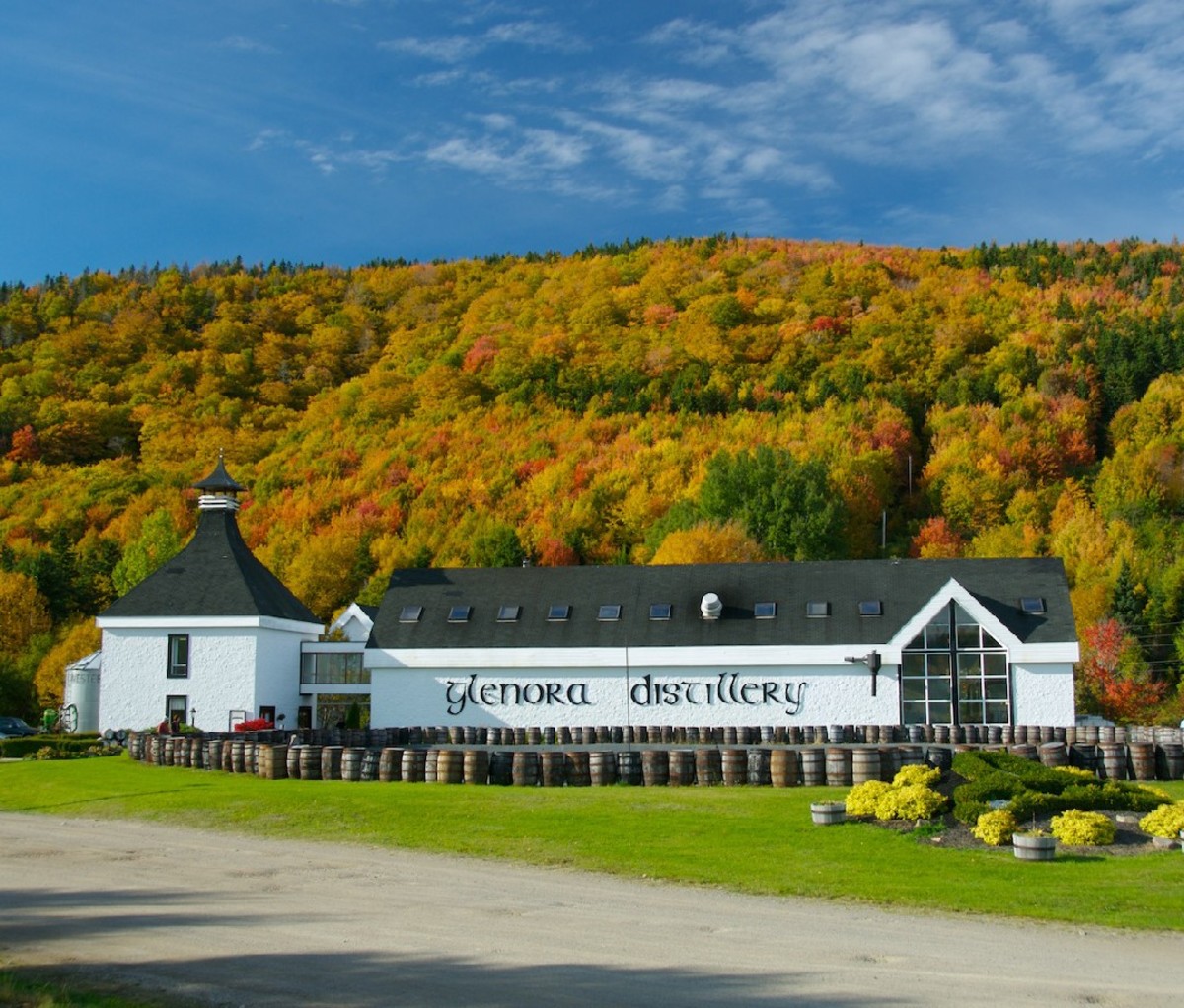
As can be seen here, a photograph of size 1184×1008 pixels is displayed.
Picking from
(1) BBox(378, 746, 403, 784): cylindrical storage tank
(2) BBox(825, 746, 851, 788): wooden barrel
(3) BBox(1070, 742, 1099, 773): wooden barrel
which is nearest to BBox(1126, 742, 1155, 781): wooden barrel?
(3) BBox(1070, 742, 1099, 773): wooden barrel

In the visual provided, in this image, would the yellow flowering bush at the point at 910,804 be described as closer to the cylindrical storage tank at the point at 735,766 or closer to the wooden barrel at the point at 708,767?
the cylindrical storage tank at the point at 735,766

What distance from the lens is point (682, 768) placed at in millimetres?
31188

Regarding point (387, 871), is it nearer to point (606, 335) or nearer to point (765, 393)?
point (765, 393)

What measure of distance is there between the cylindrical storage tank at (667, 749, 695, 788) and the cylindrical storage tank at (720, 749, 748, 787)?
0.85m

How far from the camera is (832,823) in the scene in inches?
930

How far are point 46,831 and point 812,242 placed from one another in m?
169

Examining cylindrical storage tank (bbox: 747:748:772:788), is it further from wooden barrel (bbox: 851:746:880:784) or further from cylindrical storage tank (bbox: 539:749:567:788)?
cylindrical storage tank (bbox: 539:749:567:788)

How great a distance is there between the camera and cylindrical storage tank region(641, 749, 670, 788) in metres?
31.2

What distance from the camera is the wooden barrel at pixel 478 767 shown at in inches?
1271

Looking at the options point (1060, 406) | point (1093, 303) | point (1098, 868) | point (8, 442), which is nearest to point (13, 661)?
point (8, 442)

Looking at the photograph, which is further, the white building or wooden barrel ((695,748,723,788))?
the white building

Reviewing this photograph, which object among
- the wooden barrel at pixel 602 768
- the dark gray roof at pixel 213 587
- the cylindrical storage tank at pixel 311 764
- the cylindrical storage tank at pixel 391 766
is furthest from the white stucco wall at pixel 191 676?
the wooden barrel at pixel 602 768

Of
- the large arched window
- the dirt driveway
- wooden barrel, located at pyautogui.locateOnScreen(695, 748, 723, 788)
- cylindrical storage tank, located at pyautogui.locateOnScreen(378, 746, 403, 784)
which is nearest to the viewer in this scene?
the dirt driveway

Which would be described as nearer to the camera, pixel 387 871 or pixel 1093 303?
pixel 387 871
